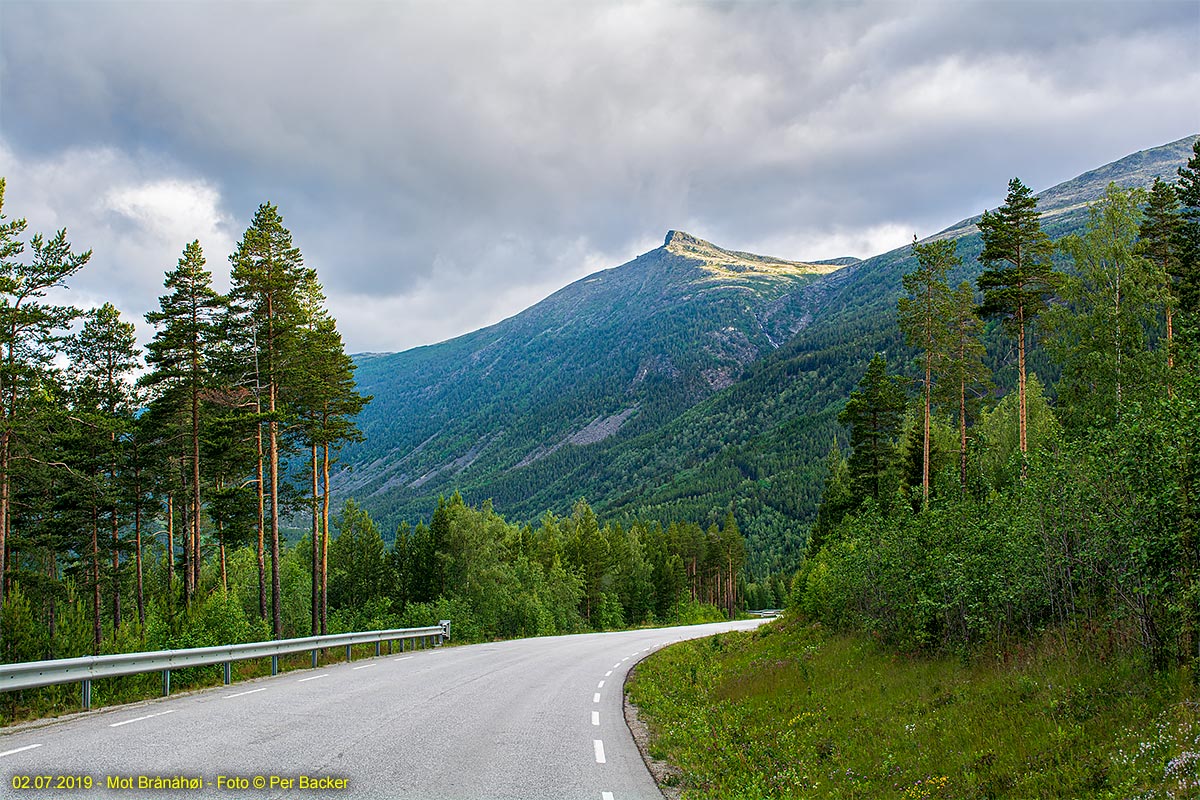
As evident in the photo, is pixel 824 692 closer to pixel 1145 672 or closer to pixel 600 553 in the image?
pixel 1145 672

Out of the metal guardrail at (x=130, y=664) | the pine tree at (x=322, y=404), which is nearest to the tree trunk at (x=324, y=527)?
the pine tree at (x=322, y=404)

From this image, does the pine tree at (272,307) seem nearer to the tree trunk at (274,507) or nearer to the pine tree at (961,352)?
the tree trunk at (274,507)

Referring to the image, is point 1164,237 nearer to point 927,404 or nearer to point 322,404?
point 927,404

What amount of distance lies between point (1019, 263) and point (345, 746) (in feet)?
94.0

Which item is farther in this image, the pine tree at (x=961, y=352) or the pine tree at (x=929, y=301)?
the pine tree at (x=961, y=352)

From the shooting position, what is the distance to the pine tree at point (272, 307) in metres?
25.9

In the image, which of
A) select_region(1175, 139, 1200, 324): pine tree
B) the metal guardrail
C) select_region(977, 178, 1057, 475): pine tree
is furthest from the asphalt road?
select_region(1175, 139, 1200, 324): pine tree

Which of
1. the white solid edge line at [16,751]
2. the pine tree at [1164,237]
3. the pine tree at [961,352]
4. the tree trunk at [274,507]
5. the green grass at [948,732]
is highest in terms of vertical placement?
the pine tree at [1164,237]

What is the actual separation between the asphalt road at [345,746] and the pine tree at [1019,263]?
74.6ft

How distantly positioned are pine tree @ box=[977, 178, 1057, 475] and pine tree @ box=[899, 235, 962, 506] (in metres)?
2.20

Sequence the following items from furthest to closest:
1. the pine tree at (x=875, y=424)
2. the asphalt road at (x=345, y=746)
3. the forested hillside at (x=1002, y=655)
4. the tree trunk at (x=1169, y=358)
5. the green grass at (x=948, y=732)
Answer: the pine tree at (x=875, y=424), the tree trunk at (x=1169, y=358), the forested hillside at (x=1002, y=655), the asphalt road at (x=345, y=746), the green grass at (x=948, y=732)

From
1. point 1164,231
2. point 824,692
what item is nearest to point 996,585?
point 824,692

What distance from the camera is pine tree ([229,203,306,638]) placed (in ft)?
84.8

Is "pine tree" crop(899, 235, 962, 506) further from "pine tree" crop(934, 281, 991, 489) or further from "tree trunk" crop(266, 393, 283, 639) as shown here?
"tree trunk" crop(266, 393, 283, 639)
